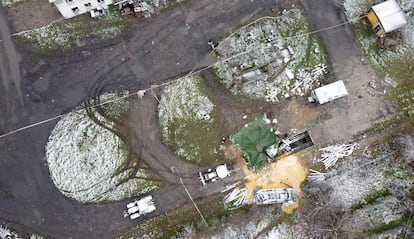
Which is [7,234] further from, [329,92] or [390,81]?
[390,81]

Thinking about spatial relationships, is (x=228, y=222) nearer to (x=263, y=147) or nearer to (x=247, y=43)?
(x=263, y=147)

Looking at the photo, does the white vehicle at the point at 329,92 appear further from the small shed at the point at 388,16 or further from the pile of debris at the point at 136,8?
the pile of debris at the point at 136,8

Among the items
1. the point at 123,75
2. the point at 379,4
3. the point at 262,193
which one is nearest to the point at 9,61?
the point at 123,75

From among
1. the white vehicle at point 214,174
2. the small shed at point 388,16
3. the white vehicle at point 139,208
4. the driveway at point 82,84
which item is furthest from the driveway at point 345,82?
the white vehicle at point 139,208

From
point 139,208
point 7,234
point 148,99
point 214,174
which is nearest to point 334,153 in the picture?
point 214,174

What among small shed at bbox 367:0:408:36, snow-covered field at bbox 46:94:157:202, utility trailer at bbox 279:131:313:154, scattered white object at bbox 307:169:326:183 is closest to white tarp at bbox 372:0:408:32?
small shed at bbox 367:0:408:36

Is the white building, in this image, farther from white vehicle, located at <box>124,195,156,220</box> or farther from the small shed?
the small shed
